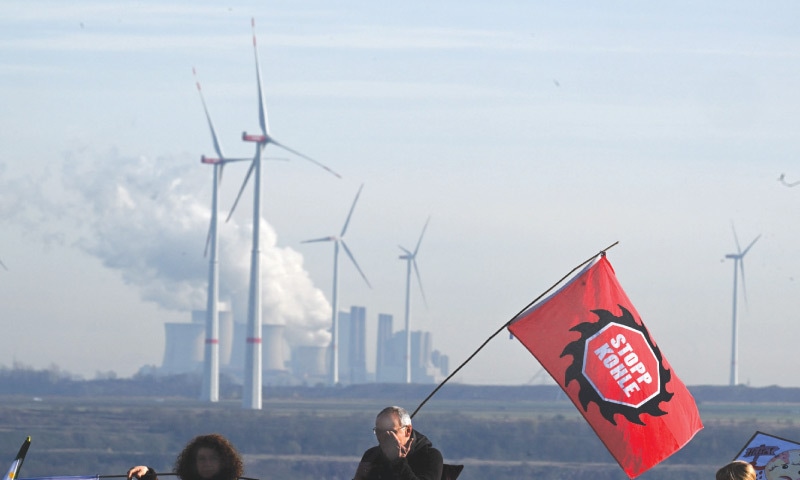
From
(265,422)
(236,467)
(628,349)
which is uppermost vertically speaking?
(265,422)

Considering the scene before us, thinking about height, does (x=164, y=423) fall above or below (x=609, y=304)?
above

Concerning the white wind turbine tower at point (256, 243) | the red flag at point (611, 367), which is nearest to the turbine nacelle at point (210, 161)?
the white wind turbine tower at point (256, 243)

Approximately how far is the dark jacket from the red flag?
17.2ft

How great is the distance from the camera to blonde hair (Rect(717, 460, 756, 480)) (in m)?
13.5

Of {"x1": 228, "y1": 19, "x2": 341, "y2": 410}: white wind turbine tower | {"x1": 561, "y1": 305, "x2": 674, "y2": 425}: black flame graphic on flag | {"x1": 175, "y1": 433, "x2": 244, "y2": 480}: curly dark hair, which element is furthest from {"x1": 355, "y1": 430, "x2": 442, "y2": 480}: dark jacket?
{"x1": 228, "y1": 19, "x2": 341, "y2": 410}: white wind turbine tower

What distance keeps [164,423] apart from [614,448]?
168 meters

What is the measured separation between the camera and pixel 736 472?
13.6 meters

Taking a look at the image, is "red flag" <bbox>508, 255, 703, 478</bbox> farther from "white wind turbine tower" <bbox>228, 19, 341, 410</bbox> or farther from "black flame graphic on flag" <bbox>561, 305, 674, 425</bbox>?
"white wind turbine tower" <bbox>228, 19, 341, 410</bbox>

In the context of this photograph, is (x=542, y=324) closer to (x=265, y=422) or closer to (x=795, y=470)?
(x=795, y=470)

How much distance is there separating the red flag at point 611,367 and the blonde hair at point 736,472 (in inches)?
183

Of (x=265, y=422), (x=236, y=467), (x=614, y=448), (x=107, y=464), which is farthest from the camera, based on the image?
(x=265, y=422)

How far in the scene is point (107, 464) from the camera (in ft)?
477

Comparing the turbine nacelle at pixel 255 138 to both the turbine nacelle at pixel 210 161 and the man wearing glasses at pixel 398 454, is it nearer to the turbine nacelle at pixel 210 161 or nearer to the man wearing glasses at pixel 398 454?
the turbine nacelle at pixel 210 161

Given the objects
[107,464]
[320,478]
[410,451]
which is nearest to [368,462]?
[410,451]
